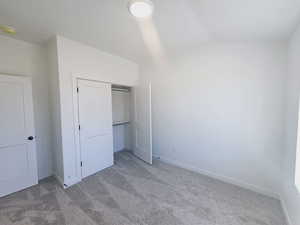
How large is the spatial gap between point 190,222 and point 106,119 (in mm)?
2516

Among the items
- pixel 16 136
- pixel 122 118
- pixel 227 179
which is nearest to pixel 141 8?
pixel 16 136

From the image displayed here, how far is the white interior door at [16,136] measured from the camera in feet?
7.64

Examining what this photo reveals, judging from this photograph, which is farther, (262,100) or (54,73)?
(54,73)

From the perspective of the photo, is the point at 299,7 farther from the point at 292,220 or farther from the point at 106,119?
the point at 106,119

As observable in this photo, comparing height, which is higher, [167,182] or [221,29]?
[221,29]

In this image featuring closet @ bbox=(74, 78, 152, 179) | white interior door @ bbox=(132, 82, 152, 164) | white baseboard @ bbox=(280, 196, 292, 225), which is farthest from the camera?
white interior door @ bbox=(132, 82, 152, 164)

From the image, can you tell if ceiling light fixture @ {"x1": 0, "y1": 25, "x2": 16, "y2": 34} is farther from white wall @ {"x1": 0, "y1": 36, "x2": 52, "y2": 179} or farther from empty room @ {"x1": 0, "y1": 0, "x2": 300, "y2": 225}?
white wall @ {"x1": 0, "y1": 36, "x2": 52, "y2": 179}

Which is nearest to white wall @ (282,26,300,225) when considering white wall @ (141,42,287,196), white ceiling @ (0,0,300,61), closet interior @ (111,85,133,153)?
white wall @ (141,42,287,196)

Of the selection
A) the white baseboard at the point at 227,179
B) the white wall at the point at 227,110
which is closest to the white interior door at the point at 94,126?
the white wall at the point at 227,110

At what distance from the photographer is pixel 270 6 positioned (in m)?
1.43

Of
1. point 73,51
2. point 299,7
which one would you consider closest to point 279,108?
point 299,7

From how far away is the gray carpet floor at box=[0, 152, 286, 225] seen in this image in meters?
1.84

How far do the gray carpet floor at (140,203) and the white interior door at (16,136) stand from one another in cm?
22

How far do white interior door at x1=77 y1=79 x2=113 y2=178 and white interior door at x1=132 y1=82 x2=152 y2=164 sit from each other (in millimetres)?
826
